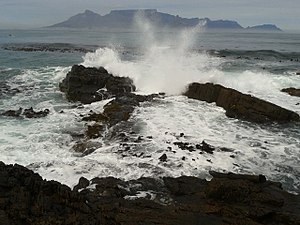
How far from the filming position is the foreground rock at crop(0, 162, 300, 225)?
7.10 m

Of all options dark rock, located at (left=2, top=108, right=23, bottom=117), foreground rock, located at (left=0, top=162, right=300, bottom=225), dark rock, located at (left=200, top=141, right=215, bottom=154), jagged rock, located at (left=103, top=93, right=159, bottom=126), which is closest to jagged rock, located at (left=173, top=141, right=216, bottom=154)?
dark rock, located at (left=200, top=141, right=215, bottom=154)

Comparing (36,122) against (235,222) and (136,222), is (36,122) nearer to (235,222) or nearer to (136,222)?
(136,222)

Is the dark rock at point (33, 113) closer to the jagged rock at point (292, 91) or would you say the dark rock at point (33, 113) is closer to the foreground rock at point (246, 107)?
the foreground rock at point (246, 107)

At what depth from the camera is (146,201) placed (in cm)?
881

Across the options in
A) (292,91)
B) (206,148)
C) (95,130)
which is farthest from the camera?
(292,91)

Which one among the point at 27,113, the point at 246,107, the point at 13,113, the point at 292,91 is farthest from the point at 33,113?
the point at 292,91

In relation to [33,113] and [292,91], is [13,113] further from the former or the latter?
[292,91]

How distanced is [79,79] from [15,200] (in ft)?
52.6

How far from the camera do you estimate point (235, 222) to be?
786 centimetres

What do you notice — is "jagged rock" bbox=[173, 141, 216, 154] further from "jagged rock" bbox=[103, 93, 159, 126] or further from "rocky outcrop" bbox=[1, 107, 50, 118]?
"rocky outcrop" bbox=[1, 107, 50, 118]

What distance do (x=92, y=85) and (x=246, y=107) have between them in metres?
9.76

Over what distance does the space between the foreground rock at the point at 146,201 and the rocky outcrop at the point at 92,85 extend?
1153 centimetres

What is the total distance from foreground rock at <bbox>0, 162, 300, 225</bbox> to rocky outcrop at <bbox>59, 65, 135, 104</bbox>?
1153 centimetres

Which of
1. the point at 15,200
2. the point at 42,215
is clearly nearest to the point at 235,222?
the point at 42,215
